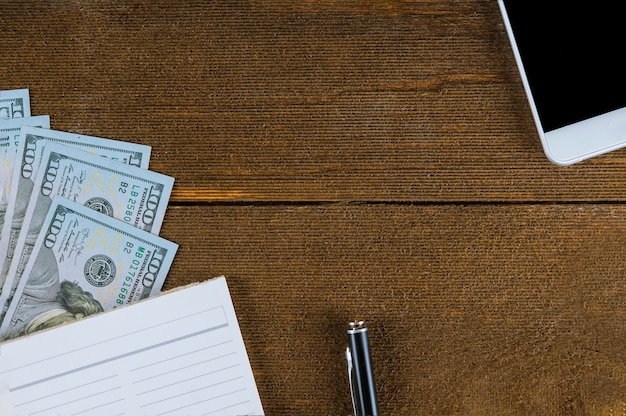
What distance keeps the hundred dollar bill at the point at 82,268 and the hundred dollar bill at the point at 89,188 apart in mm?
10

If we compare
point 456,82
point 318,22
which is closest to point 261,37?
point 318,22

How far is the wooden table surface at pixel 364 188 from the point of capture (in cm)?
69

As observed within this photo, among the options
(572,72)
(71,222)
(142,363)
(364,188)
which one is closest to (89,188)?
(71,222)

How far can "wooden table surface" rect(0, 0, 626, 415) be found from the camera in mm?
688

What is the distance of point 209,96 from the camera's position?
0.69 metres

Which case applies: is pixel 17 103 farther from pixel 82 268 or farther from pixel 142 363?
pixel 142 363

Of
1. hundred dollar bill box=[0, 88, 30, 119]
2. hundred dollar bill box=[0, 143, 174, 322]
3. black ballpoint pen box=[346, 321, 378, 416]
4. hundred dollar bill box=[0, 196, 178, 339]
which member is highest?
hundred dollar bill box=[0, 88, 30, 119]

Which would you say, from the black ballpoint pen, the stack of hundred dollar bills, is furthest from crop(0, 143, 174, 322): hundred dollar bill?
the black ballpoint pen

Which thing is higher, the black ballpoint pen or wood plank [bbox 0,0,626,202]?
wood plank [bbox 0,0,626,202]

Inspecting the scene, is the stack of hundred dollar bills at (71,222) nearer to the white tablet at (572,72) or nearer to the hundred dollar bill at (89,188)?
the hundred dollar bill at (89,188)

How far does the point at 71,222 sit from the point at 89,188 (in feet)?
0.14

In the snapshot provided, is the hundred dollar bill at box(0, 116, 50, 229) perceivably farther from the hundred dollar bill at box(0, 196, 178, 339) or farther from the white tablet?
the white tablet

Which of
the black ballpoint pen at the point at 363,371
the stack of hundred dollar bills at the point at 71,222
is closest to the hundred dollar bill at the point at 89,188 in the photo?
the stack of hundred dollar bills at the point at 71,222

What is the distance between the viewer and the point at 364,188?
69 cm
